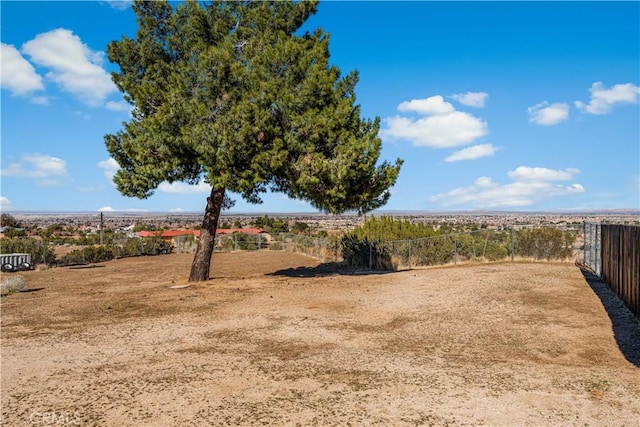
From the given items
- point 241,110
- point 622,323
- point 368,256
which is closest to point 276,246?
point 368,256

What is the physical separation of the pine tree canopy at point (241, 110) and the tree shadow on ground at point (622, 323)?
→ 7.40 meters

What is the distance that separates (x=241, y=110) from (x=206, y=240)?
555 cm

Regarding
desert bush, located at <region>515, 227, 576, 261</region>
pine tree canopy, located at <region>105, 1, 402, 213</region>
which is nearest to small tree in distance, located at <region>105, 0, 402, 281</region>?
pine tree canopy, located at <region>105, 1, 402, 213</region>

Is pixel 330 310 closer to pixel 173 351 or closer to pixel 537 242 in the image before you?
pixel 173 351

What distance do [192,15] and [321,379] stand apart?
591 inches

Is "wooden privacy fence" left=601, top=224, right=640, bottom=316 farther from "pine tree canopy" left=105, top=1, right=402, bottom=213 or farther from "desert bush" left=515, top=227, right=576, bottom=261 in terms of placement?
"desert bush" left=515, top=227, right=576, bottom=261

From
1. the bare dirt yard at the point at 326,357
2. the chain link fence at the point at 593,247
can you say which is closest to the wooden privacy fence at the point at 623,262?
the bare dirt yard at the point at 326,357

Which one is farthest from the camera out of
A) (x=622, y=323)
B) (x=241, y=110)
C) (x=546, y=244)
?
(x=546, y=244)

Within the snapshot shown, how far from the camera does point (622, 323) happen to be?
11164 mm

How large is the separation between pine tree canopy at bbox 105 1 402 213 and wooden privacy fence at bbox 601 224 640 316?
7.06m

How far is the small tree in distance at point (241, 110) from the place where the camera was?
54.4 ft

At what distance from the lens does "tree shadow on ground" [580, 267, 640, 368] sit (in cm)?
901

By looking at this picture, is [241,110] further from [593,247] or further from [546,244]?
[546,244]

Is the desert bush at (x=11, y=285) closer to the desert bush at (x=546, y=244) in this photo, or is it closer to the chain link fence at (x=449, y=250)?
the chain link fence at (x=449, y=250)
